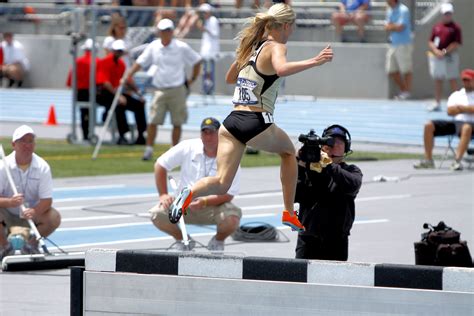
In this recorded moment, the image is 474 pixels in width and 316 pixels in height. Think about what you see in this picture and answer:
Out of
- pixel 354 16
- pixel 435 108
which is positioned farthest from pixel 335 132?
pixel 354 16

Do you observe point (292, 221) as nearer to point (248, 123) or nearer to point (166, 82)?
point (248, 123)

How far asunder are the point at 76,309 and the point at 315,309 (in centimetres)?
127

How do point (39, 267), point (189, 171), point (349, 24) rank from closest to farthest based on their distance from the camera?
point (39, 267) → point (189, 171) → point (349, 24)

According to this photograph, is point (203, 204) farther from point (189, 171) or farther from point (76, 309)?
point (76, 309)

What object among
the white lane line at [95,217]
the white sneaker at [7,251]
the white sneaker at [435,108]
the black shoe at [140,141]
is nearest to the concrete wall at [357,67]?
the white sneaker at [435,108]

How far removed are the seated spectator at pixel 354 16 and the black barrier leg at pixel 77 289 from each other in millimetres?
26018

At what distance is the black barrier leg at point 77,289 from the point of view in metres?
6.21

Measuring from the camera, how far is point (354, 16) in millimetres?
31859

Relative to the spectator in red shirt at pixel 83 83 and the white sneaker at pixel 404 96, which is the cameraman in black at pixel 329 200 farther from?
the white sneaker at pixel 404 96

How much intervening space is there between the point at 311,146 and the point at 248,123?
2.39 feet

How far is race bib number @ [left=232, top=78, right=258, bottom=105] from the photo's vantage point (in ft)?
26.5

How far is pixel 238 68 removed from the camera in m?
8.34

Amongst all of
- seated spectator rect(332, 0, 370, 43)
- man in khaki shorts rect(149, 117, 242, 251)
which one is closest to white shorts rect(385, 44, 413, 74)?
seated spectator rect(332, 0, 370, 43)

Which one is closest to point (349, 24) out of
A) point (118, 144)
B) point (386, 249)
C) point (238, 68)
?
point (118, 144)
